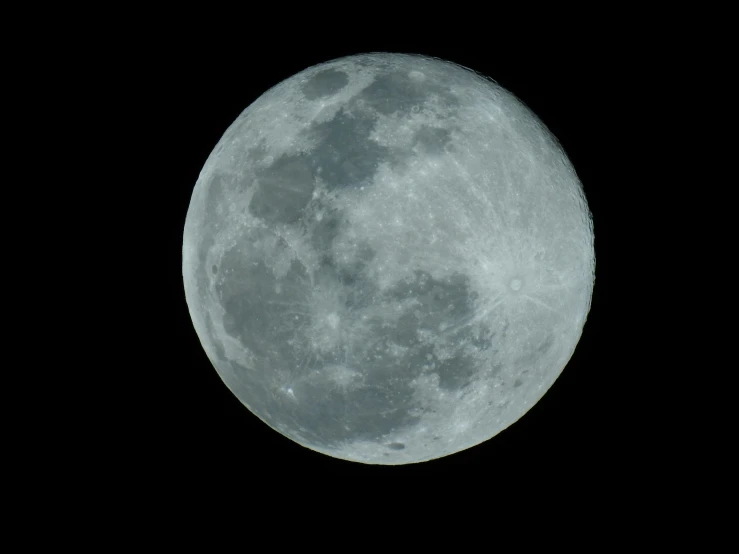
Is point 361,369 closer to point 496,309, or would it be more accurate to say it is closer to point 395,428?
point 395,428

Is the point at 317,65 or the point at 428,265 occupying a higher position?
the point at 317,65

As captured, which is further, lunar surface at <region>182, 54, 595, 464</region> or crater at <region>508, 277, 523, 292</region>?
crater at <region>508, 277, 523, 292</region>

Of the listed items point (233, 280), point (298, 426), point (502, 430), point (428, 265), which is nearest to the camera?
point (428, 265)

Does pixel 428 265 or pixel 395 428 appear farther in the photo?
pixel 395 428

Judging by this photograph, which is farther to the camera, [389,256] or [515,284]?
[515,284]

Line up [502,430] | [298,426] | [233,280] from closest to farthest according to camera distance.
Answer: [233,280]
[298,426]
[502,430]

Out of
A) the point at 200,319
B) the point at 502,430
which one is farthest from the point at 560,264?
the point at 200,319

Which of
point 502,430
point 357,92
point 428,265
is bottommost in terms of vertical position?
point 502,430
